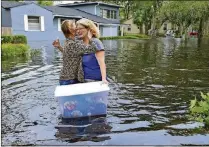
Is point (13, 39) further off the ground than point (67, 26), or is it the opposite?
point (67, 26)

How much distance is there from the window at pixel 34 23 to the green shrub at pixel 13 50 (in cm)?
1639

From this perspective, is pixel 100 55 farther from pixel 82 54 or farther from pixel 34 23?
pixel 34 23

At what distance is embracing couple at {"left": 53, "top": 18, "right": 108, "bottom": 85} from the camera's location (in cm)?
555

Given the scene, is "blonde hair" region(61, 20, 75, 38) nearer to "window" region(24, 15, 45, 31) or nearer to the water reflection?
the water reflection

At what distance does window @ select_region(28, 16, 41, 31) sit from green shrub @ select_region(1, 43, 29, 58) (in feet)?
53.8

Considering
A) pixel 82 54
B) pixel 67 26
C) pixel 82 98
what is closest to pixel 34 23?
pixel 67 26

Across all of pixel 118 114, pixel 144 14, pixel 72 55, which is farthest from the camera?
pixel 144 14

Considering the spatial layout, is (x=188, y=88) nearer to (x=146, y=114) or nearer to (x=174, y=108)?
(x=174, y=108)

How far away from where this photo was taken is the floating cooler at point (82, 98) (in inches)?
205

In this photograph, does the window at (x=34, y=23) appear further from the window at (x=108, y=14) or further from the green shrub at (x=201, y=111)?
the green shrub at (x=201, y=111)

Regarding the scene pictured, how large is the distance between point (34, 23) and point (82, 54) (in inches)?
1158

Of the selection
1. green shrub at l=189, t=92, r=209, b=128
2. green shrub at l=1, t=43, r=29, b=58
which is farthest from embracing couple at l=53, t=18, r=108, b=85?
green shrub at l=1, t=43, r=29, b=58

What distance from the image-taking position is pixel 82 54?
5680 mm

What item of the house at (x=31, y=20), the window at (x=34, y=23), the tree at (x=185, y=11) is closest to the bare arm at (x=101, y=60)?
the house at (x=31, y=20)
